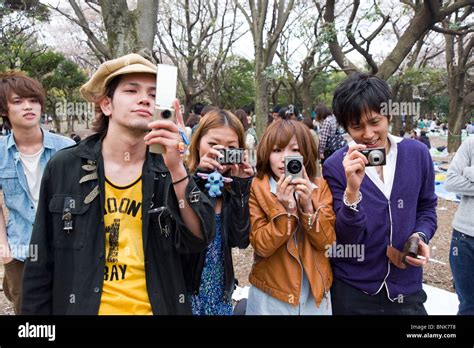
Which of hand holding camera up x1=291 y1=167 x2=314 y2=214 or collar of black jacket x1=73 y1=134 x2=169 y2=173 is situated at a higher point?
collar of black jacket x1=73 y1=134 x2=169 y2=173

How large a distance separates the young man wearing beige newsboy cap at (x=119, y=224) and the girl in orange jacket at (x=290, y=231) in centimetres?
45

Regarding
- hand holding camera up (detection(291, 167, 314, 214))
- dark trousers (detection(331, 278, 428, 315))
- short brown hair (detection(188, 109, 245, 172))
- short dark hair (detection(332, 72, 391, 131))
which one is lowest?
dark trousers (detection(331, 278, 428, 315))

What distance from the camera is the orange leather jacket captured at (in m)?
1.94

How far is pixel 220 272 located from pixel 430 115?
112 feet

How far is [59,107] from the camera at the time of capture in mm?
11984

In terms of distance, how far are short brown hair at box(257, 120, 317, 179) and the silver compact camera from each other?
27cm

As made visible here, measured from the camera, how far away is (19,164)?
8.54 feet

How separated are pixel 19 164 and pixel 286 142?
1.69 meters

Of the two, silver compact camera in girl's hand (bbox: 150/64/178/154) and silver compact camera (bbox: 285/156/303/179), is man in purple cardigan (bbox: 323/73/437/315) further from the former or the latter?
silver compact camera in girl's hand (bbox: 150/64/178/154)

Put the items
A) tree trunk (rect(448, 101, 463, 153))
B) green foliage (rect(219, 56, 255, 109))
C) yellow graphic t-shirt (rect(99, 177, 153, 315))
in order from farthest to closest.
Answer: green foliage (rect(219, 56, 255, 109))
tree trunk (rect(448, 101, 463, 153))
yellow graphic t-shirt (rect(99, 177, 153, 315))

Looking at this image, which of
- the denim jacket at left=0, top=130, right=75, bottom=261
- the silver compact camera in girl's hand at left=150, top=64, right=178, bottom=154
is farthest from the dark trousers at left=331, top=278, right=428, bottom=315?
the denim jacket at left=0, top=130, right=75, bottom=261

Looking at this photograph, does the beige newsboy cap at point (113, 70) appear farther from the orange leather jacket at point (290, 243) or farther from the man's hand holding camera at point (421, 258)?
the man's hand holding camera at point (421, 258)

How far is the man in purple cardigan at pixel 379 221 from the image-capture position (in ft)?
6.26
